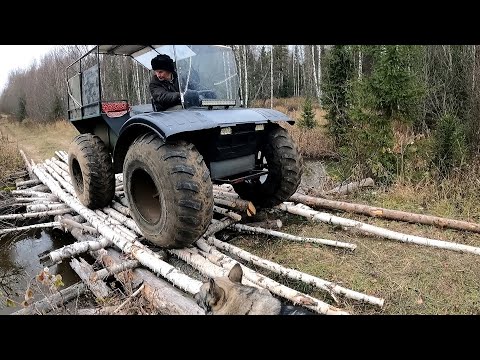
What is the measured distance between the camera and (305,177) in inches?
366

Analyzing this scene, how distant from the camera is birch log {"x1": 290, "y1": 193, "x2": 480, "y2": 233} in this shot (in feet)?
15.3

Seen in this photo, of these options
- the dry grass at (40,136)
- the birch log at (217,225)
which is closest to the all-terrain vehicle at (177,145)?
the birch log at (217,225)

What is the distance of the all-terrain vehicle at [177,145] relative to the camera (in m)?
3.62

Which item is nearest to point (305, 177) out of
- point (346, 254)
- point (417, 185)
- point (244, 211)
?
point (417, 185)

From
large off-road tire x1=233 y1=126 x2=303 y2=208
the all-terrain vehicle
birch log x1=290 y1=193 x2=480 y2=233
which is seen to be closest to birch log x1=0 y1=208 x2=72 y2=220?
the all-terrain vehicle

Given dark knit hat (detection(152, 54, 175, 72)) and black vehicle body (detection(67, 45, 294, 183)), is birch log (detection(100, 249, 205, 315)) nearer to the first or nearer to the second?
black vehicle body (detection(67, 45, 294, 183))

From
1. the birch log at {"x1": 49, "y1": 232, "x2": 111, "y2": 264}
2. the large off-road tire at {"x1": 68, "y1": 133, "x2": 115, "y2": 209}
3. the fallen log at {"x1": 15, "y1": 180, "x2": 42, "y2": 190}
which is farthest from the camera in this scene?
the fallen log at {"x1": 15, "y1": 180, "x2": 42, "y2": 190}

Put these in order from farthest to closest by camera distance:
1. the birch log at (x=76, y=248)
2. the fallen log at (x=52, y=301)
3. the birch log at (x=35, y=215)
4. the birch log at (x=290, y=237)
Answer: the birch log at (x=35, y=215) < the birch log at (x=290, y=237) < the birch log at (x=76, y=248) < the fallen log at (x=52, y=301)

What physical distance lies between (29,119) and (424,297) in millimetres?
29763

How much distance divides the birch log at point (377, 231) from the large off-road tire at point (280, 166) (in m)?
0.41

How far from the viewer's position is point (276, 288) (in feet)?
10.8

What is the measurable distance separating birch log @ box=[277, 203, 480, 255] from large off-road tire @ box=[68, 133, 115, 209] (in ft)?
8.64

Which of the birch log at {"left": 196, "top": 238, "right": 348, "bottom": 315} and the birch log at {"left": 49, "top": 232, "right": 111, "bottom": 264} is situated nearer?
the birch log at {"left": 196, "top": 238, "right": 348, "bottom": 315}

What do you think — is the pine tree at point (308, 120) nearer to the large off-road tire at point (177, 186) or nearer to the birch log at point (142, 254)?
the birch log at point (142, 254)
